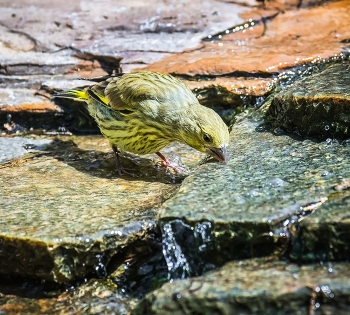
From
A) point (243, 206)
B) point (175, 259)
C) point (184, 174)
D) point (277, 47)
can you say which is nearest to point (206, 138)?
point (184, 174)

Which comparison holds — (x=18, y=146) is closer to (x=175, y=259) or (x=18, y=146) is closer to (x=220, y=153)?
(x=220, y=153)

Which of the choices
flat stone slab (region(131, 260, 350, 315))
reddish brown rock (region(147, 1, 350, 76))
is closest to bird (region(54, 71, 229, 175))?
reddish brown rock (region(147, 1, 350, 76))

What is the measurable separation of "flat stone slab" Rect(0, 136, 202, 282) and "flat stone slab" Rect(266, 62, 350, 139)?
2.81ft

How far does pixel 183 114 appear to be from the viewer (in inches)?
188

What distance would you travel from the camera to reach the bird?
464 centimetres

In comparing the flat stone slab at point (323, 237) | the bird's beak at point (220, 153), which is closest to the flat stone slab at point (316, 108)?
the bird's beak at point (220, 153)

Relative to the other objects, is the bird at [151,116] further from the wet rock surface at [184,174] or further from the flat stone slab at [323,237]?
the flat stone slab at [323,237]

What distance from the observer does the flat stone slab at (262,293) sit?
9.43 feet

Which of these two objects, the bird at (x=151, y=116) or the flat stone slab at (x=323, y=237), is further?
the bird at (x=151, y=116)

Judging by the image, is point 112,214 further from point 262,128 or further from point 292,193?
point 262,128

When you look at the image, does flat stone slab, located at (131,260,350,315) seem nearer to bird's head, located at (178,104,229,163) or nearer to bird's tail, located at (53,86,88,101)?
bird's head, located at (178,104,229,163)

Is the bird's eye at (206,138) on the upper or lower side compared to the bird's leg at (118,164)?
upper

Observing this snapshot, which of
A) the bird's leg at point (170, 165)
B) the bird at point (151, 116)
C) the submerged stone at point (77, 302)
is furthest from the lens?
the bird's leg at point (170, 165)

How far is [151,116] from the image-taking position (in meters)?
4.95
